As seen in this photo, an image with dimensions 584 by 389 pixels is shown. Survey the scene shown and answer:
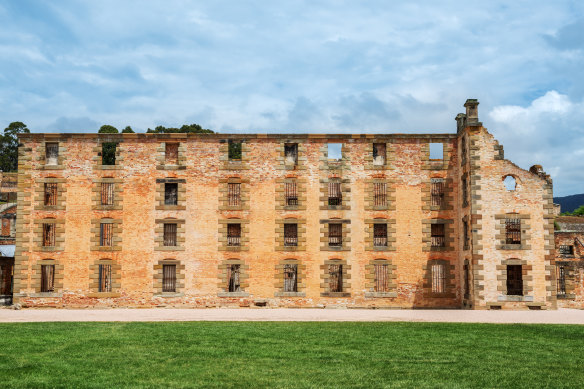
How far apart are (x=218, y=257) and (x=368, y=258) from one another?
8.28 m

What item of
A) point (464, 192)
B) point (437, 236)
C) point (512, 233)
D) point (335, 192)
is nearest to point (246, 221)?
point (335, 192)

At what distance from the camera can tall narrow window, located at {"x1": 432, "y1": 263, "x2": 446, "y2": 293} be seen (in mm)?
33406

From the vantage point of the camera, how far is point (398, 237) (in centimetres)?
3375

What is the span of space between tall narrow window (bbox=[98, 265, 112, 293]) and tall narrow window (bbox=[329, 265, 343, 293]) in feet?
39.7

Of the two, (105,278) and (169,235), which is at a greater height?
(169,235)

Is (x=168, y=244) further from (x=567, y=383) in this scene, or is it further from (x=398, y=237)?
(x=567, y=383)

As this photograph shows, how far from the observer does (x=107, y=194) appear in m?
33.8

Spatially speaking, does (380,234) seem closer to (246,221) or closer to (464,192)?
(464,192)

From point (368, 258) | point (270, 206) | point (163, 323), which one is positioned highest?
point (270, 206)

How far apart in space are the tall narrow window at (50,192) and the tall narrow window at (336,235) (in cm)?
1553

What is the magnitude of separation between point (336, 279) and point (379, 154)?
7497 mm

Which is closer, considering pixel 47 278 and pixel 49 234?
pixel 47 278

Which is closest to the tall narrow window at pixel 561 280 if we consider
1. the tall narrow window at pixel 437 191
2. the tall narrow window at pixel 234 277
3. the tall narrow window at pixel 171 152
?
the tall narrow window at pixel 437 191

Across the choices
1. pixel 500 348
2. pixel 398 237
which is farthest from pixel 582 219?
pixel 500 348
